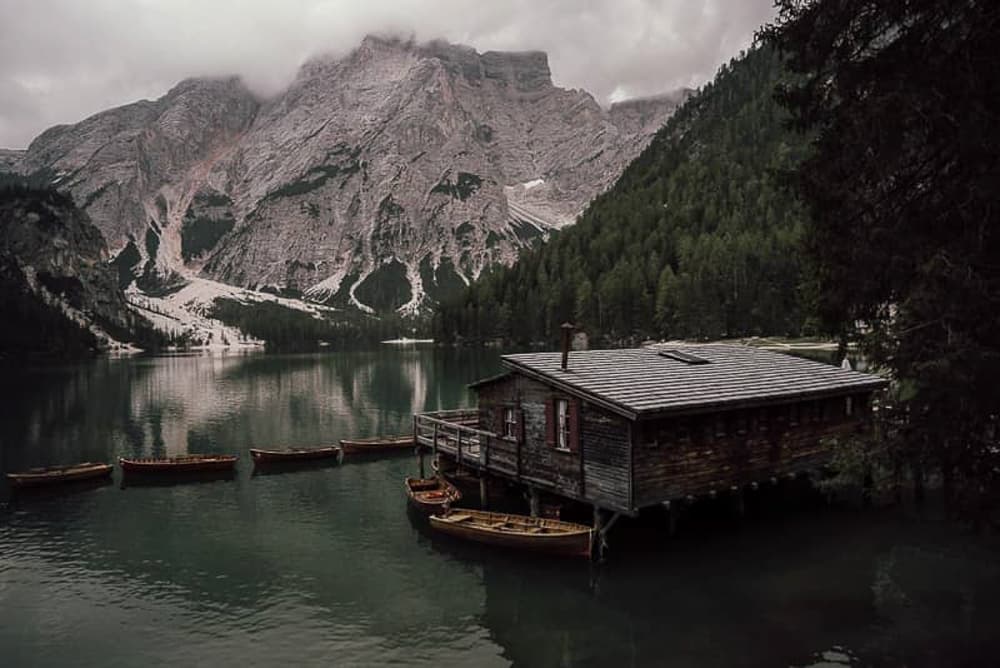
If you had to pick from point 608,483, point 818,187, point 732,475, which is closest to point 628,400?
point 608,483

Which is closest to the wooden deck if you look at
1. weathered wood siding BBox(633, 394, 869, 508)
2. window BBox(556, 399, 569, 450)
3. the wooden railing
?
the wooden railing

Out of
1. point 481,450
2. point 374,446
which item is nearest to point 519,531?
point 481,450

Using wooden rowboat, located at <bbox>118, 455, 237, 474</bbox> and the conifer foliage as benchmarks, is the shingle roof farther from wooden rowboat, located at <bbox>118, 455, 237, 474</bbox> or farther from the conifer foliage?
wooden rowboat, located at <bbox>118, 455, 237, 474</bbox>

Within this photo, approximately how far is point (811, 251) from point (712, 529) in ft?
62.1

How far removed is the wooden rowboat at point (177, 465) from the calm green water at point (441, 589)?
391 centimetres

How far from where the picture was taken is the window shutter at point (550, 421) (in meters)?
30.7

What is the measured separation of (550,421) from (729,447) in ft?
25.4

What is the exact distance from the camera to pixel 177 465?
49.3 m

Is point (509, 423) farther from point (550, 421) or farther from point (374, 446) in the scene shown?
point (374, 446)

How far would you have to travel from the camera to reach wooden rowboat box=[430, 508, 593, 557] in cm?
2839

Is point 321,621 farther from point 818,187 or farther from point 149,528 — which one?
point 818,187

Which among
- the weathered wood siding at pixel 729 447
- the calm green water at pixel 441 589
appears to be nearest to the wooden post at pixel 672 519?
the calm green water at pixel 441 589

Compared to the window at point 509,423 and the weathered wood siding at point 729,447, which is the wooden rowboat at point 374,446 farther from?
the weathered wood siding at point 729,447

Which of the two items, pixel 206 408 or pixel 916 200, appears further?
pixel 206 408
